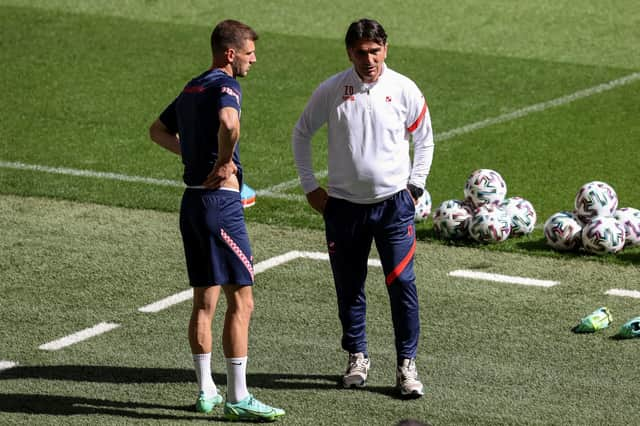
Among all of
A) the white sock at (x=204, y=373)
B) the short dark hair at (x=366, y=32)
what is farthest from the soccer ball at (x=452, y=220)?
the white sock at (x=204, y=373)

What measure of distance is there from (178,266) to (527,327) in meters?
3.44

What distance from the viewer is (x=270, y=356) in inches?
375

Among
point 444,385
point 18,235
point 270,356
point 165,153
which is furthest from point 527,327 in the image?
point 165,153

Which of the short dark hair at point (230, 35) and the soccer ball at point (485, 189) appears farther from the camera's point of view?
the soccer ball at point (485, 189)

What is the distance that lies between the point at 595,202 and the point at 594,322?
7.98 ft

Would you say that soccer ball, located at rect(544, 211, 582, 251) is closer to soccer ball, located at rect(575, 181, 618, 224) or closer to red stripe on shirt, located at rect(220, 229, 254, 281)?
soccer ball, located at rect(575, 181, 618, 224)

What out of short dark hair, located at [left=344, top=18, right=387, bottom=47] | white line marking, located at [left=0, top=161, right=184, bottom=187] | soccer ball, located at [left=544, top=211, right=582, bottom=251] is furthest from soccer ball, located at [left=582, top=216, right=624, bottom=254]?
white line marking, located at [left=0, top=161, right=184, bottom=187]

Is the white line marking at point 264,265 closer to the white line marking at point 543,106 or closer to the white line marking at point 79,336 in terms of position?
the white line marking at point 79,336

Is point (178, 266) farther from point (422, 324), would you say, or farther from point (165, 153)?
point (165, 153)

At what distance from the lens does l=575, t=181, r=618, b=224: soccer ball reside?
39.8ft

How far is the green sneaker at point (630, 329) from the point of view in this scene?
32.0ft

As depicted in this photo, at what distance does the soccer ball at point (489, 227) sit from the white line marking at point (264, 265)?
108 cm

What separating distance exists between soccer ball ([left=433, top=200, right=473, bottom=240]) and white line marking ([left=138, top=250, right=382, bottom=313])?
3.13ft

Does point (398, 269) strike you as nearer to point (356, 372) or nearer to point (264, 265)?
point (356, 372)
